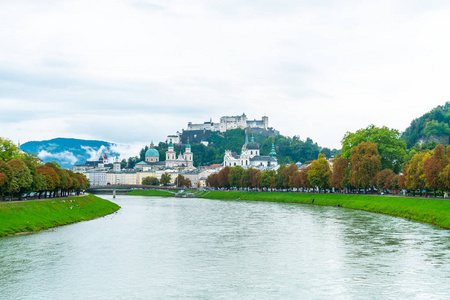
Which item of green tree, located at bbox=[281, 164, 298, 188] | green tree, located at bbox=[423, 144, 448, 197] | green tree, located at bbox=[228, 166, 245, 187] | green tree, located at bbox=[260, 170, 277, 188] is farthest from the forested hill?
green tree, located at bbox=[423, 144, 448, 197]

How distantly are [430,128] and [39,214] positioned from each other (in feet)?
375

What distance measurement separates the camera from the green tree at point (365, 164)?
86.1m

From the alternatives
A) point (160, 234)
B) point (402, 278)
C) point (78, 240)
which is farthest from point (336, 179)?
point (402, 278)

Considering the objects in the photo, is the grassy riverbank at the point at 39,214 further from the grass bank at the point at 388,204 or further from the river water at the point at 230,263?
the grass bank at the point at 388,204

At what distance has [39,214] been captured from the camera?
5531cm

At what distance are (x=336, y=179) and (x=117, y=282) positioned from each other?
69424mm

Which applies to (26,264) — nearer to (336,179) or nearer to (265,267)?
(265,267)

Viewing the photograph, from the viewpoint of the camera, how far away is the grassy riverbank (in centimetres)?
4812

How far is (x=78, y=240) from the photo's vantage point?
147ft

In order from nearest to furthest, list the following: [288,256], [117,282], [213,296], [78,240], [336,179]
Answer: [213,296], [117,282], [288,256], [78,240], [336,179]

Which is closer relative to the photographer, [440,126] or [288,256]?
[288,256]

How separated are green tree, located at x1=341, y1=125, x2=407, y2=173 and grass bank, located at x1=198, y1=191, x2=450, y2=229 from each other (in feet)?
30.7

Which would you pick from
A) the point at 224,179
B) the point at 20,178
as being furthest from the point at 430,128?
the point at 20,178

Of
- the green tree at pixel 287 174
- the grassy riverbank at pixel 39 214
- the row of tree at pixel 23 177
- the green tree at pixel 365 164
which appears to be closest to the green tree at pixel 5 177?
the row of tree at pixel 23 177
